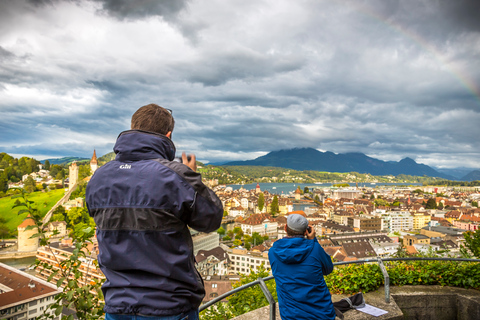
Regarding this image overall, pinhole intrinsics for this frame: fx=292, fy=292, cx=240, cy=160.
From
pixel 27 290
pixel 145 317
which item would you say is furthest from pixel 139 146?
pixel 27 290

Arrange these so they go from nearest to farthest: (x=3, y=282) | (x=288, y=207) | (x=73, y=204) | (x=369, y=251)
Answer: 1. (x=3, y=282)
2. (x=369, y=251)
3. (x=73, y=204)
4. (x=288, y=207)

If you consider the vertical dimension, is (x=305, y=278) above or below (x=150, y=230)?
below

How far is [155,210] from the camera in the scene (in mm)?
806

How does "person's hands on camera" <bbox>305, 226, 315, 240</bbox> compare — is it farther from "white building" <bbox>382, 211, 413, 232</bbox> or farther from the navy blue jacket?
"white building" <bbox>382, 211, 413, 232</bbox>

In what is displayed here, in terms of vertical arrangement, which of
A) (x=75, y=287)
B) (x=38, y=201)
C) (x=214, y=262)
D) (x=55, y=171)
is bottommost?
(x=214, y=262)

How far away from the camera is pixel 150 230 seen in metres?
0.81

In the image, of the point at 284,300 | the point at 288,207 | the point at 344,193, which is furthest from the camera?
the point at 344,193

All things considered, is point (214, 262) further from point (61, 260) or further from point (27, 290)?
point (61, 260)

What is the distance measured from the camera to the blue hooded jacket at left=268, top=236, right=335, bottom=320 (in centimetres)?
152

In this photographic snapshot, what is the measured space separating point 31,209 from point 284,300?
4.67 feet

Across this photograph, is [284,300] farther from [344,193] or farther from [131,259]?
[344,193]

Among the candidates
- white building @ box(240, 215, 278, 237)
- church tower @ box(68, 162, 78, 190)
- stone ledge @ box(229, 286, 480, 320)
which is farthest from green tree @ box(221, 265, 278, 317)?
church tower @ box(68, 162, 78, 190)

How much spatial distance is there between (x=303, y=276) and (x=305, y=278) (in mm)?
15

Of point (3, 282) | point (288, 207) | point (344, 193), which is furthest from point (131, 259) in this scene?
point (344, 193)
